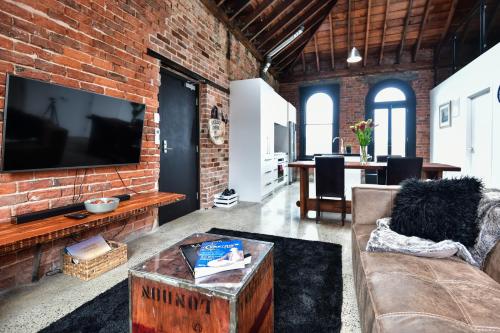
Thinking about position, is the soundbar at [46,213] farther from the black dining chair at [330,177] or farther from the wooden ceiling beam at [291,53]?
the wooden ceiling beam at [291,53]

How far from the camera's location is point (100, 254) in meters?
2.12

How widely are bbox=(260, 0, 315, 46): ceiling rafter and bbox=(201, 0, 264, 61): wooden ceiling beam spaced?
1.09 feet

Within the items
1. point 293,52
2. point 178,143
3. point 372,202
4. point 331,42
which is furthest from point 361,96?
point 372,202

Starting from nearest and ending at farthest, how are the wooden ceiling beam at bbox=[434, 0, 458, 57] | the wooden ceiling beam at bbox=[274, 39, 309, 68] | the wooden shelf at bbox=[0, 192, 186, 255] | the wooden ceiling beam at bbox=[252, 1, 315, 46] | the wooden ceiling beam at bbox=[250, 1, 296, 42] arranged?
1. the wooden shelf at bbox=[0, 192, 186, 255]
2. the wooden ceiling beam at bbox=[250, 1, 296, 42]
3. the wooden ceiling beam at bbox=[252, 1, 315, 46]
4. the wooden ceiling beam at bbox=[434, 0, 458, 57]
5. the wooden ceiling beam at bbox=[274, 39, 309, 68]

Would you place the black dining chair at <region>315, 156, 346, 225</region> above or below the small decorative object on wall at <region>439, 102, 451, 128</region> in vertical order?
below

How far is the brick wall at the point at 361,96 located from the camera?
6945mm

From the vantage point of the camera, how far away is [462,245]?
4.51ft

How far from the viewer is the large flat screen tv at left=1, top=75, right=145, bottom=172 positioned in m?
1.72

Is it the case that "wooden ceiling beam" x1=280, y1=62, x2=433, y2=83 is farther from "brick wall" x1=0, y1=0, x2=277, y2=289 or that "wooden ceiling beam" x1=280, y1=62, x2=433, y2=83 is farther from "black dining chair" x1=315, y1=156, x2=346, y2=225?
"black dining chair" x1=315, y1=156, x2=346, y2=225

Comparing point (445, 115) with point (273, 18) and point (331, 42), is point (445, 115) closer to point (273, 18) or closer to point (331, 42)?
point (331, 42)

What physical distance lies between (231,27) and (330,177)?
11.1ft

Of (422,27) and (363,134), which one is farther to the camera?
(422,27)

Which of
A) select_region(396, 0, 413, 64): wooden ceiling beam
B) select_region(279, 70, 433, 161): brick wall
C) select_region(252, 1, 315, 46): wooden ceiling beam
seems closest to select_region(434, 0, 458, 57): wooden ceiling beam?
select_region(279, 70, 433, 161): brick wall

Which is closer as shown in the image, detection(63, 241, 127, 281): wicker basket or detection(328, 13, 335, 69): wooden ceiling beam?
detection(63, 241, 127, 281): wicker basket
